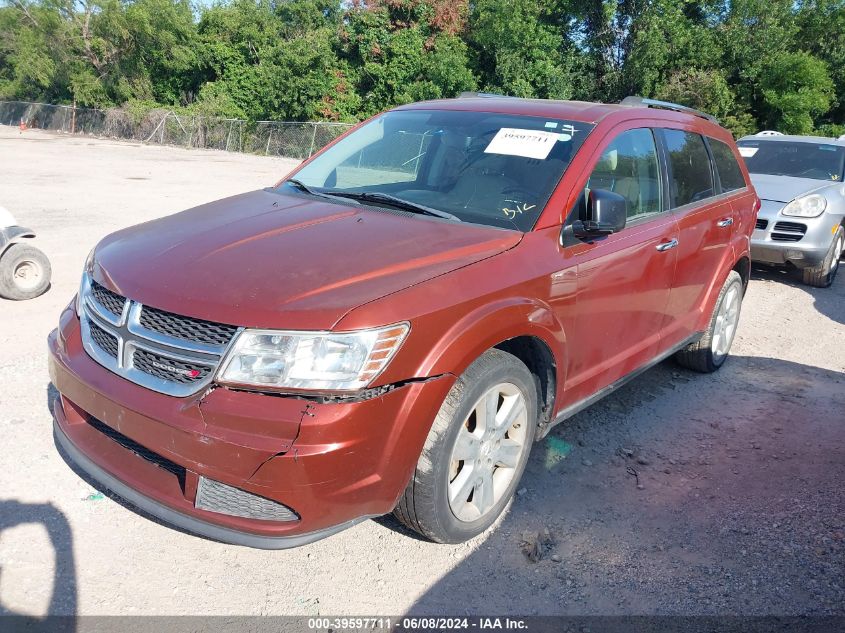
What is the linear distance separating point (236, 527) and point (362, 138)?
2.66m

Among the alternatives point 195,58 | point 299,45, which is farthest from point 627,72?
point 195,58

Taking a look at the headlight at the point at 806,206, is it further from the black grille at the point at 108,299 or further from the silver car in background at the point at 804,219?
the black grille at the point at 108,299

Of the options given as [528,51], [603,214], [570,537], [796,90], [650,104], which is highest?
[528,51]

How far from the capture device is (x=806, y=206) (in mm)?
8672

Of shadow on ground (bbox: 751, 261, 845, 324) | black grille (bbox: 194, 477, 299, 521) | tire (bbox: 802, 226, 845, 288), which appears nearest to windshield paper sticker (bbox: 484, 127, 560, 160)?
black grille (bbox: 194, 477, 299, 521)

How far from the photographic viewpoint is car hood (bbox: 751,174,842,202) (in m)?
8.82

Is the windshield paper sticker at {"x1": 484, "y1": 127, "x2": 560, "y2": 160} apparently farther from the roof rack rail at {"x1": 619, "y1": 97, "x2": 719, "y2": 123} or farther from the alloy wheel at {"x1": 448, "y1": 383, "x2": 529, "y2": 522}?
the alloy wheel at {"x1": 448, "y1": 383, "x2": 529, "y2": 522}

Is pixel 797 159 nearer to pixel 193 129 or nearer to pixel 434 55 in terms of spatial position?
pixel 434 55


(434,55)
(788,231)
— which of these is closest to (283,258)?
(788,231)

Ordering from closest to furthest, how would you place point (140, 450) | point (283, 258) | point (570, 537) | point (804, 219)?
1. point (140, 450)
2. point (283, 258)
3. point (570, 537)
4. point (804, 219)

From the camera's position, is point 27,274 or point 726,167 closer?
point 726,167

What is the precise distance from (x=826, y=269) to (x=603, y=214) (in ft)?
22.1

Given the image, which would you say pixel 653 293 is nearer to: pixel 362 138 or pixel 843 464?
pixel 843 464

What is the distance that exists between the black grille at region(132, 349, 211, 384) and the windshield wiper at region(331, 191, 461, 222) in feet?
4.53
